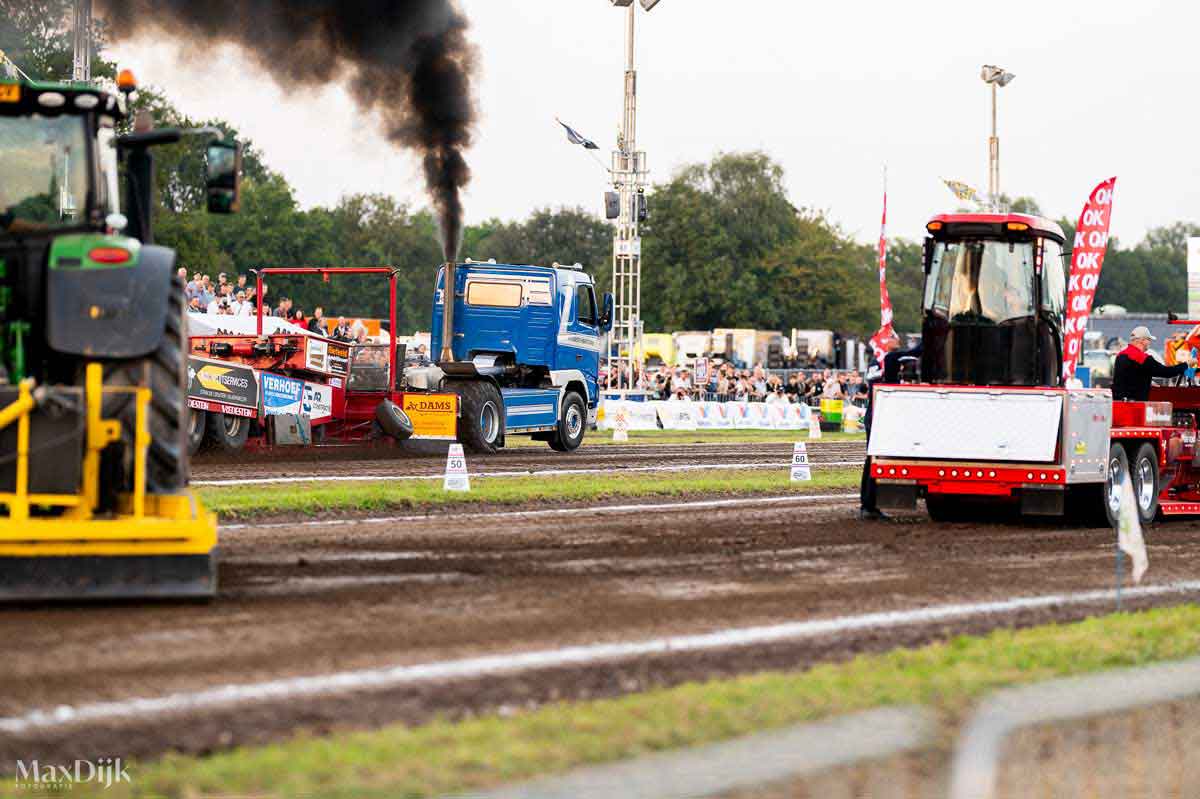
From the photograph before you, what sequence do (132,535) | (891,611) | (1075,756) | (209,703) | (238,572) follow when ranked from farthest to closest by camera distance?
(238,572) < (891,611) < (132,535) < (209,703) < (1075,756)

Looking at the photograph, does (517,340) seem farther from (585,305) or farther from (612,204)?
(612,204)

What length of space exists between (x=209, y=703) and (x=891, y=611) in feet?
14.2

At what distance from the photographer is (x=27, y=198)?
376 inches

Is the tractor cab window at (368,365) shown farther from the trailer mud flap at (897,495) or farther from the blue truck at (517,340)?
the trailer mud flap at (897,495)

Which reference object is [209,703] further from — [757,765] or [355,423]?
[355,423]

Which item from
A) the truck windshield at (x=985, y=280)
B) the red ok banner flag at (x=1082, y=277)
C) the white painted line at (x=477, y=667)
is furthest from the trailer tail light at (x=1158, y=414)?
the white painted line at (x=477, y=667)

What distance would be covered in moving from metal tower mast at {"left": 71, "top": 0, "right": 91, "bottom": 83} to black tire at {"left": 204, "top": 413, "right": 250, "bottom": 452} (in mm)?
4739

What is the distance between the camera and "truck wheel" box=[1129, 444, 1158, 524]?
16.7 m

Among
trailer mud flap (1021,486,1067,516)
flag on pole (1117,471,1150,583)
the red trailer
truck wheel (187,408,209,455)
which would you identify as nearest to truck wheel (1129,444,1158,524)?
trailer mud flap (1021,486,1067,516)

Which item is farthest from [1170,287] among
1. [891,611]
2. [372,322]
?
[891,611]

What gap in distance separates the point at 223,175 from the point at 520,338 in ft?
62.0

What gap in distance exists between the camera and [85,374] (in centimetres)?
899

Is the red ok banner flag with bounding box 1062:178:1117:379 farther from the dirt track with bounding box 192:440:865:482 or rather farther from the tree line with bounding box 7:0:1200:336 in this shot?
the tree line with bounding box 7:0:1200:336

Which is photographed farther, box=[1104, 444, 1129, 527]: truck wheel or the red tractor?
box=[1104, 444, 1129, 527]: truck wheel
